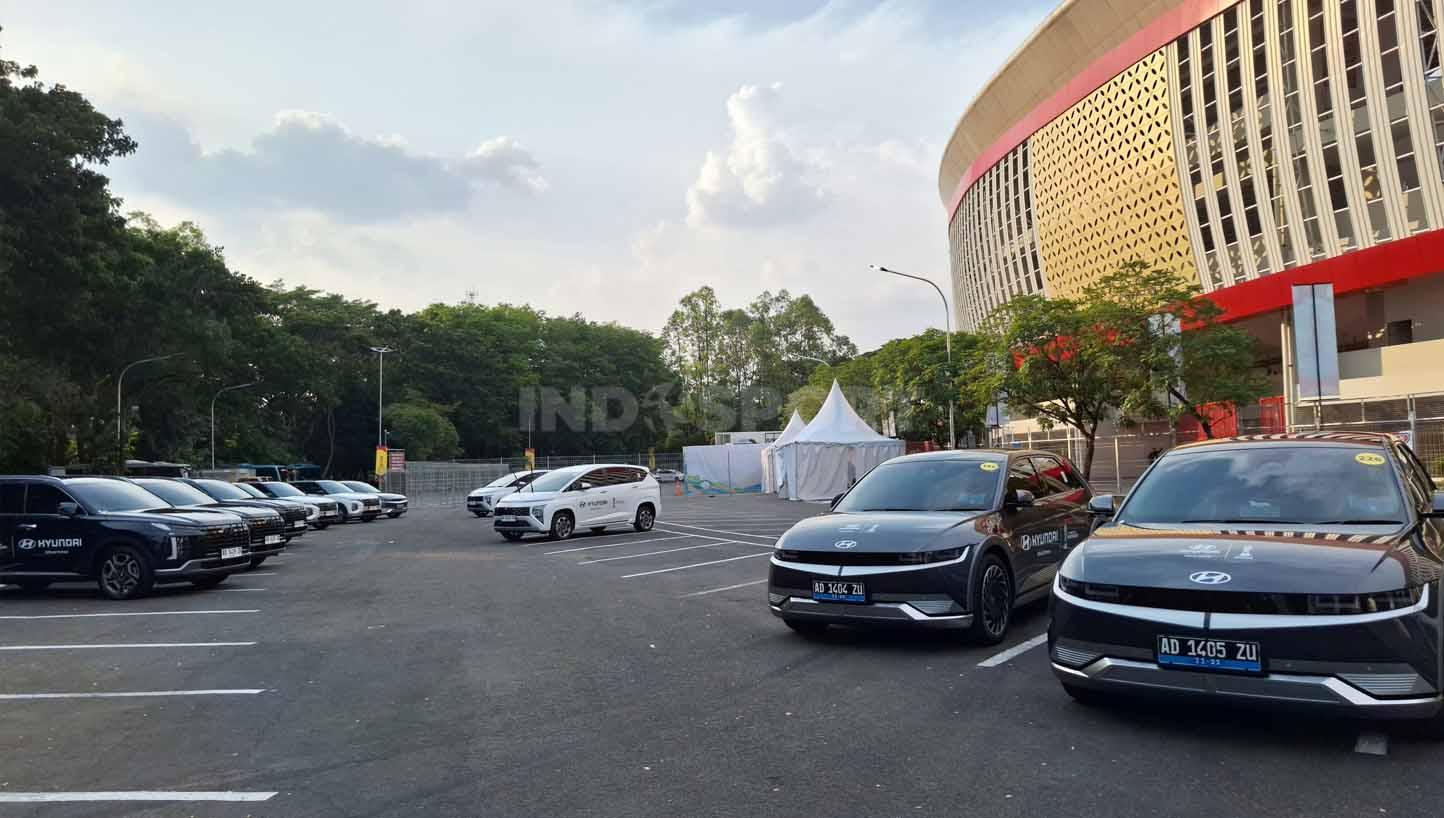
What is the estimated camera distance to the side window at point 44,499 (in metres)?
12.9

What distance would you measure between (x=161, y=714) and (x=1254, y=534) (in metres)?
6.77

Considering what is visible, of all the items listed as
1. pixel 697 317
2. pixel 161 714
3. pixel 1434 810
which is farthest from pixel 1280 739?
pixel 697 317

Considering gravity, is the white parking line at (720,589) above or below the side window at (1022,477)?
below

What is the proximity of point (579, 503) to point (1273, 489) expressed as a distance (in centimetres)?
1751

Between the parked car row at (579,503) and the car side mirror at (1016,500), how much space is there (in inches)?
562

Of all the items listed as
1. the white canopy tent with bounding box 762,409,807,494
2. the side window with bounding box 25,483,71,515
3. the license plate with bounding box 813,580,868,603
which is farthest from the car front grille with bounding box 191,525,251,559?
the white canopy tent with bounding box 762,409,807,494

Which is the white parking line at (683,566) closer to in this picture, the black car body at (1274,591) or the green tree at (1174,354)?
the black car body at (1274,591)

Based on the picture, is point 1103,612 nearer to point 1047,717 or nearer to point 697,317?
point 1047,717

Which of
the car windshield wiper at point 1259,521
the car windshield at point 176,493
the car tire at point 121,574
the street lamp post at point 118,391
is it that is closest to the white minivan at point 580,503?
the car windshield at point 176,493

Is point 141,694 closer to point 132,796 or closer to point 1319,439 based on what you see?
point 132,796

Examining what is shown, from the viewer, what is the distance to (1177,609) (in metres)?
5.16

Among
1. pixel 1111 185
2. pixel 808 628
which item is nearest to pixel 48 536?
pixel 808 628

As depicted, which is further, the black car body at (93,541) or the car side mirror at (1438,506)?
the black car body at (93,541)

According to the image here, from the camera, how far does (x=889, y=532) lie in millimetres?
7832
